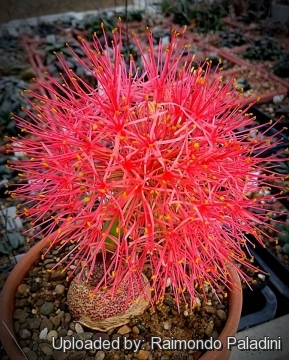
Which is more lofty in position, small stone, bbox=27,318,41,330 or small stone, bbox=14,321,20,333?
small stone, bbox=27,318,41,330

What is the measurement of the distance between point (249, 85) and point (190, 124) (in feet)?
4.73

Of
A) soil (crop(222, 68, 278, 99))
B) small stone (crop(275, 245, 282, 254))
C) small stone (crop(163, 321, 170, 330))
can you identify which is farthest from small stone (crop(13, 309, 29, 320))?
soil (crop(222, 68, 278, 99))

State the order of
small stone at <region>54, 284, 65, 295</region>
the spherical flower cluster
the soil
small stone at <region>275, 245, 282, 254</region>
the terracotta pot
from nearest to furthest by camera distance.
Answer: the spherical flower cluster, the terracotta pot, small stone at <region>54, 284, 65, 295</region>, small stone at <region>275, 245, 282, 254</region>, the soil

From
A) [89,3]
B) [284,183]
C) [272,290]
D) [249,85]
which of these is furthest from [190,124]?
[89,3]

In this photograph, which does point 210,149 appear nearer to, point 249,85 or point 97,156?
point 97,156

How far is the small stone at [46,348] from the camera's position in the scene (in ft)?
2.23

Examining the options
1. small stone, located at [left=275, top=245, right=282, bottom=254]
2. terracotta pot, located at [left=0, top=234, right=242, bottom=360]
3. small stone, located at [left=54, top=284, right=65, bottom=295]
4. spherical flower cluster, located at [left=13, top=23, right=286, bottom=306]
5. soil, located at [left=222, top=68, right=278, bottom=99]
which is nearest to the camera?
spherical flower cluster, located at [left=13, top=23, right=286, bottom=306]

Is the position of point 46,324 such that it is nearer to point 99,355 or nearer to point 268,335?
point 99,355

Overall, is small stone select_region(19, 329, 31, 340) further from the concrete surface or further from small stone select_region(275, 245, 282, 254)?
small stone select_region(275, 245, 282, 254)

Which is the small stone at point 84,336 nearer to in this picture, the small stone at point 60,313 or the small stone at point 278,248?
the small stone at point 60,313

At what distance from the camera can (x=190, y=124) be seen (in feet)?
1.92

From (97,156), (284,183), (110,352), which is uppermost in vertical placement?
(97,156)

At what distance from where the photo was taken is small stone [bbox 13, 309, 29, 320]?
725 millimetres

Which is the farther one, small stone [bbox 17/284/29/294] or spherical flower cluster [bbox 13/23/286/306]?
small stone [bbox 17/284/29/294]
